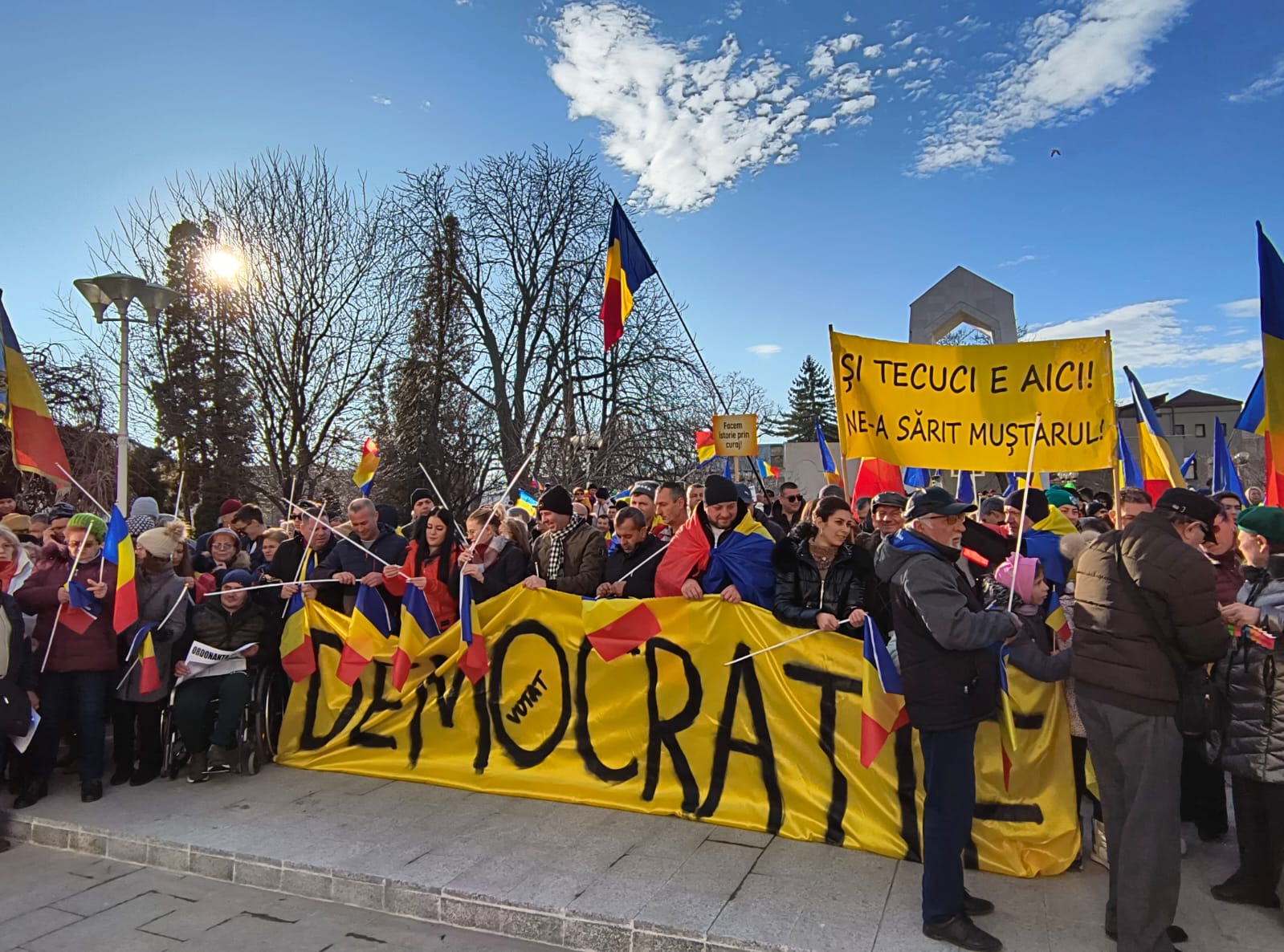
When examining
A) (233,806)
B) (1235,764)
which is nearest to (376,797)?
(233,806)

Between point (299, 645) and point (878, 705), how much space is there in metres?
4.46

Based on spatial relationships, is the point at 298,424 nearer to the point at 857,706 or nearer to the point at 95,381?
the point at 95,381

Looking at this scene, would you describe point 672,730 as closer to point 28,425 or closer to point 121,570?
point 121,570

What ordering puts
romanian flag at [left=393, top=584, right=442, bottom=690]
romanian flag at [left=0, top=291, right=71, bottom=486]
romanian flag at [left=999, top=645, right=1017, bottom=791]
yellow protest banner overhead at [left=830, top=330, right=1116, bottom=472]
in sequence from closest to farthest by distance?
romanian flag at [left=999, top=645, right=1017, bottom=791] → yellow protest banner overhead at [left=830, top=330, right=1116, bottom=472] → romanian flag at [left=393, top=584, right=442, bottom=690] → romanian flag at [left=0, top=291, right=71, bottom=486]

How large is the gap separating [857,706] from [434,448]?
72.5 feet

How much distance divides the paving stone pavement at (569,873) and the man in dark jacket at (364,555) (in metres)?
1.56

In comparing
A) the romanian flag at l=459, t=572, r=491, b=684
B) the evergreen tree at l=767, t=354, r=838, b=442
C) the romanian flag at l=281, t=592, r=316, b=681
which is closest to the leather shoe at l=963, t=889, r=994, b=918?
the romanian flag at l=459, t=572, r=491, b=684

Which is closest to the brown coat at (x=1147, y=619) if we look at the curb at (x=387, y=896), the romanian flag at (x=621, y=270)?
the curb at (x=387, y=896)

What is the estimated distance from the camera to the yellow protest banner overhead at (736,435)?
14203 mm

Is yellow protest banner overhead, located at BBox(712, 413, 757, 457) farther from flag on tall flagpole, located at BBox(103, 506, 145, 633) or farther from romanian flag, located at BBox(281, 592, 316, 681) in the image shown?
flag on tall flagpole, located at BBox(103, 506, 145, 633)

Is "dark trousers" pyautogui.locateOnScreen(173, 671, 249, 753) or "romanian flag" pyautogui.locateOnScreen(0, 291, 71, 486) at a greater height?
"romanian flag" pyautogui.locateOnScreen(0, 291, 71, 486)

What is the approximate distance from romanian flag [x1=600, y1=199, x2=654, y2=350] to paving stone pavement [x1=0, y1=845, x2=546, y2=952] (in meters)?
5.15

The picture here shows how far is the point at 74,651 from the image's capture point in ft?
19.2

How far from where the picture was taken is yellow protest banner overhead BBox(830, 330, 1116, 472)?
4820 millimetres
